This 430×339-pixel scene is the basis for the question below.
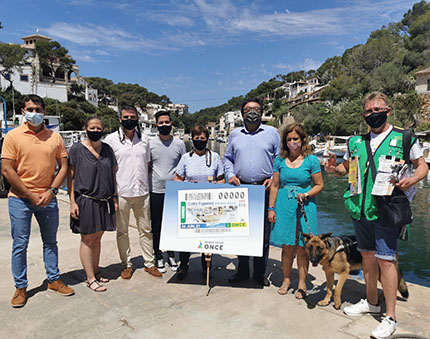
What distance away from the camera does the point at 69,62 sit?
245 feet

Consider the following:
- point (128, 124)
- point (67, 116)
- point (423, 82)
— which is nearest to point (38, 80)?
point (67, 116)

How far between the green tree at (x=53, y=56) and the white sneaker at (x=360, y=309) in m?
78.3

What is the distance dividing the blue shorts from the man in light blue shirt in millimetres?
1226

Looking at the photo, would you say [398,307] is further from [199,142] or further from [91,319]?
[91,319]

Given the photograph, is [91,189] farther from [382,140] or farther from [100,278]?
[382,140]

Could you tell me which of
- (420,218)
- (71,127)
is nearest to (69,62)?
(71,127)

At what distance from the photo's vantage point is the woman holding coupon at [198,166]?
14.7 ft

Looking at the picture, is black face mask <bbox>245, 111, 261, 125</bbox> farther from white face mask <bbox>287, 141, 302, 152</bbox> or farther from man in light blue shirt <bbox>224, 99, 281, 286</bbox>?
white face mask <bbox>287, 141, 302, 152</bbox>

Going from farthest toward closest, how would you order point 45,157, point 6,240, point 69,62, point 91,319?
point 69,62 < point 6,240 < point 45,157 < point 91,319

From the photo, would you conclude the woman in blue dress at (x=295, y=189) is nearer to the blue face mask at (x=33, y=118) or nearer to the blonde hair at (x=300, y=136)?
the blonde hair at (x=300, y=136)

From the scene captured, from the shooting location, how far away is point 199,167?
14.9 feet

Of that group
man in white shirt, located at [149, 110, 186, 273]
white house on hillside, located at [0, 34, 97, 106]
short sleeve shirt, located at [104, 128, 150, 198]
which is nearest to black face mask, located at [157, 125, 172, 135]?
man in white shirt, located at [149, 110, 186, 273]

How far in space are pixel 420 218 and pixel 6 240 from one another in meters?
15.0

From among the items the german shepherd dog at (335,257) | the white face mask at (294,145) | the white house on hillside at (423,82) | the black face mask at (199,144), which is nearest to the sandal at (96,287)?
the black face mask at (199,144)
